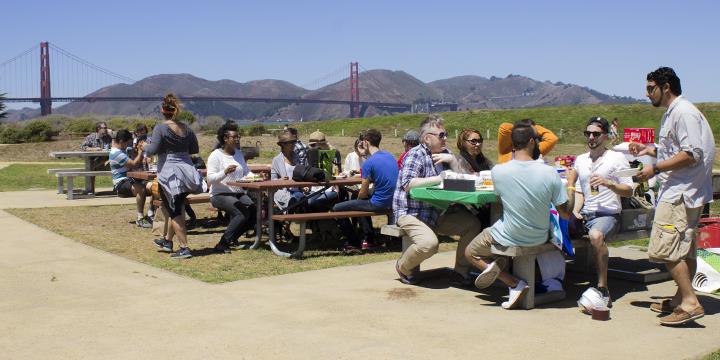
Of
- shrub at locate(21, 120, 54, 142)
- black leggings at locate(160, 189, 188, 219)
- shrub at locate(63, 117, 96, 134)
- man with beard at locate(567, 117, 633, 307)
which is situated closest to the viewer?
man with beard at locate(567, 117, 633, 307)

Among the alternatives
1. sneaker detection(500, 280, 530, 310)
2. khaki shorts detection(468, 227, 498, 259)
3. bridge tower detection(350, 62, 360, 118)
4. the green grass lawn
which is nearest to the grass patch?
khaki shorts detection(468, 227, 498, 259)

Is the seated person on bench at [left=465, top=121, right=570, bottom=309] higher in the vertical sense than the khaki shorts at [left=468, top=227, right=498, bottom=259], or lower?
higher

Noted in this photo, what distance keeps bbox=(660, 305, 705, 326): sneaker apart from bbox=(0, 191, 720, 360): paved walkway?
0.20 ft

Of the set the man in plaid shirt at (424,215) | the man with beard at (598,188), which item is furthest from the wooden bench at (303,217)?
the man with beard at (598,188)

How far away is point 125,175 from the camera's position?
10812 mm

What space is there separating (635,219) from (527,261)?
1.28m

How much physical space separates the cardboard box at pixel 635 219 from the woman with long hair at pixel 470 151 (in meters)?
1.26

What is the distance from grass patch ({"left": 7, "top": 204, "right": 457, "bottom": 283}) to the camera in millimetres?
7113

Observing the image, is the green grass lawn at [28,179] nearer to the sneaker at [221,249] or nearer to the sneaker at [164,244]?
the sneaker at [164,244]

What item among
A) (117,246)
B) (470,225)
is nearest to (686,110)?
(470,225)

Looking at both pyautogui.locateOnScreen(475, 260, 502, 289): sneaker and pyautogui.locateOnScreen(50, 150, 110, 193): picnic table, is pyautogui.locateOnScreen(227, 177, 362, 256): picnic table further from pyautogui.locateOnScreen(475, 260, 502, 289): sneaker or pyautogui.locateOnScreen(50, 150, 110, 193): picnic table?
pyautogui.locateOnScreen(50, 150, 110, 193): picnic table

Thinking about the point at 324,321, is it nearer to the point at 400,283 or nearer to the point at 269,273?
the point at 400,283

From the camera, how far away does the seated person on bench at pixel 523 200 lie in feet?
17.9

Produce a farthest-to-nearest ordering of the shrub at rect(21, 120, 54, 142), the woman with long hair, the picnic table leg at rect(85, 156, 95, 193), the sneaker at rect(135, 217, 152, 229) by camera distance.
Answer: the shrub at rect(21, 120, 54, 142) → the picnic table leg at rect(85, 156, 95, 193) → the sneaker at rect(135, 217, 152, 229) → the woman with long hair
